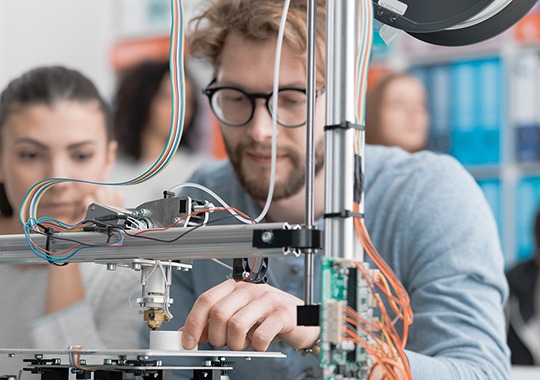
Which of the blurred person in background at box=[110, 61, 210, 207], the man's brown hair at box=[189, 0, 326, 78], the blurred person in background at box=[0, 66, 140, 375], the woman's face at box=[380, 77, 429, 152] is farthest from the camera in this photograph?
the blurred person in background at box=[110, 61, 210, 207]

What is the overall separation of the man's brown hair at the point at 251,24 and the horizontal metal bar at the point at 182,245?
0.54m

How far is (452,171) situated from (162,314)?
0.84 m

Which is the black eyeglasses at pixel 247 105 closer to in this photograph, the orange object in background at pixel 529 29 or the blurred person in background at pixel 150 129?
the blurred person in background at pixel 150 129

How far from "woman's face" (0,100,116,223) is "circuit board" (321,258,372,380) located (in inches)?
46.6

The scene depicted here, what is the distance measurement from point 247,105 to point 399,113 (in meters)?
1.52

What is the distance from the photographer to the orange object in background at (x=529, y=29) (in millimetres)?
2449

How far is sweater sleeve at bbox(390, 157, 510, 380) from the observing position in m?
0.98

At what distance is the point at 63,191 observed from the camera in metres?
1.60

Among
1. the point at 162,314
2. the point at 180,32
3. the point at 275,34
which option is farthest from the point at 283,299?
the point at 275,34

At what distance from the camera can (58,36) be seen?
280 centimetres

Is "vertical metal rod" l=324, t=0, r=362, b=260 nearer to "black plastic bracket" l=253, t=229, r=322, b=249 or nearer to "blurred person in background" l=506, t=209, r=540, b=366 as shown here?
"black plastic bracket" l=253, t=229, r=322, b=249

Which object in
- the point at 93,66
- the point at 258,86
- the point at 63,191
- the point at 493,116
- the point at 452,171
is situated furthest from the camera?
the point at 93,66

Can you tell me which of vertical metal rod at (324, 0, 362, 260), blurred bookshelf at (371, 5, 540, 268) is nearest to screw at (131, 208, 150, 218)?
vertical metal rod at (324, 0, 362, 260)

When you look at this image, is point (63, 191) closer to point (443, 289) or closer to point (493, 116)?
point (443, 289)
